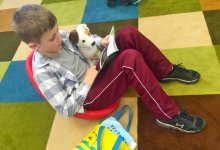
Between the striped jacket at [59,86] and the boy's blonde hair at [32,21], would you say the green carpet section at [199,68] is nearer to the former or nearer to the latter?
the striped jacket at [59,86]

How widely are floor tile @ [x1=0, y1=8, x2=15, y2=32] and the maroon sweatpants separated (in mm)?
1527

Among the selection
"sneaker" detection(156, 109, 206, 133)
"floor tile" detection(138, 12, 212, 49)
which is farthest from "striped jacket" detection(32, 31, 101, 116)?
"floor tile" detection(138, 12, 212, 49)

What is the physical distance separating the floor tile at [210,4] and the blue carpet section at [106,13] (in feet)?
1.81

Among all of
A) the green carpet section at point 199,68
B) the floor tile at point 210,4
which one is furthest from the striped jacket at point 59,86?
the floor tile at point 210,4

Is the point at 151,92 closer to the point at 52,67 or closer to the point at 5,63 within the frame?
the point at 52,67

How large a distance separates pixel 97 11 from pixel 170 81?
1.12 m

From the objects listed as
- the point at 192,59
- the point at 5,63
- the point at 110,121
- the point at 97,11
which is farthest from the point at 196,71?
the point at 5,63

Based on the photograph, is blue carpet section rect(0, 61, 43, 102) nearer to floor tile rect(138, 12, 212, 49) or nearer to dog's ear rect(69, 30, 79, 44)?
dog's ear rect(69, 30, 79, 44)

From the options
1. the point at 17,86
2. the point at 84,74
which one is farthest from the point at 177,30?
the point at 17,86

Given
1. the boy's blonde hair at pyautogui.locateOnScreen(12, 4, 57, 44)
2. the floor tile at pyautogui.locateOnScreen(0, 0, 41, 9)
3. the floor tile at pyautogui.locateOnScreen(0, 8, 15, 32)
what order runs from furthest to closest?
the floor tile at pyautogui.locateOnScreen(0, 0, 41, 9)
the floor tile at pyautogui.locateOnScreen(0, 8, 15, 32)
the boy's blonde hair at pyautogui.locateOnScreen(12, 4, 57, 44)

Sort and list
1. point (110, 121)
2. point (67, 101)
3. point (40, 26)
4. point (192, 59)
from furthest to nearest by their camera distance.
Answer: point (192, 59) < point (110, 121) < point (67, 101) < point (40, 26)

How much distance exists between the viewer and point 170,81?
1.75 m

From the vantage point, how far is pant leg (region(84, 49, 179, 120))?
1.39m

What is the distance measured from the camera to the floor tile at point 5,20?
2676 millimetres
